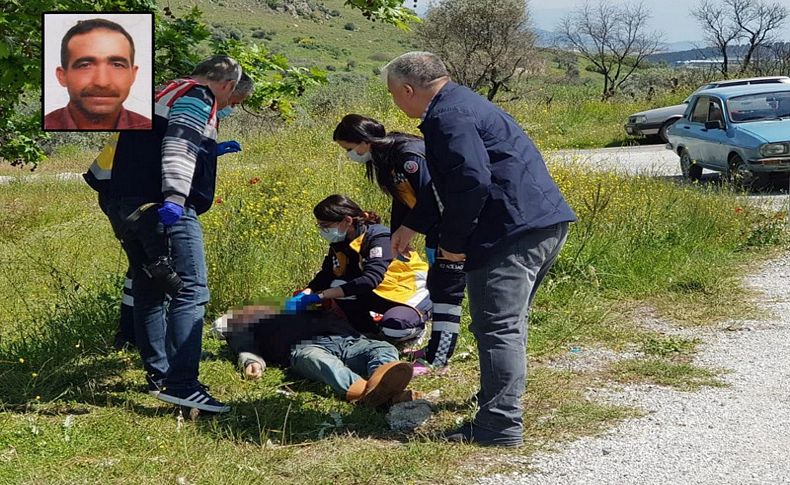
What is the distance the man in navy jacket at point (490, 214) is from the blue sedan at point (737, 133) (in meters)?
8.93

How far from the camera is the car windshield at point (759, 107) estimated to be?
14.7 meters

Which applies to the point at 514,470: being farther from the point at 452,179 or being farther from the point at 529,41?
the point at 529,41

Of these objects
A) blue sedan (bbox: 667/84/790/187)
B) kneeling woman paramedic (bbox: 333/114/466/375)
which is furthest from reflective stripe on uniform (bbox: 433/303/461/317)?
blue sedan (bbox: 667/84/790/187)

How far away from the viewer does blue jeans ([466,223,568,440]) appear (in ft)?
14.5

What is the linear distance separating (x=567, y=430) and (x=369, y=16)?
3108mm

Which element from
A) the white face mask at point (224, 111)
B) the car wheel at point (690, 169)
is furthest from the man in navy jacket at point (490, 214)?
the car wheel at point (690, 169)

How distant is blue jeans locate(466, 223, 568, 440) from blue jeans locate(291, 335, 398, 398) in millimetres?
1017

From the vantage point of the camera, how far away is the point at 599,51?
42719 millimetres

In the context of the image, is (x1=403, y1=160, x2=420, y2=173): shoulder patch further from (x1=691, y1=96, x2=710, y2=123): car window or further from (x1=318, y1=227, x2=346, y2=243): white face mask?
(x1=691, y1=96, x2=710, y2=123): car window

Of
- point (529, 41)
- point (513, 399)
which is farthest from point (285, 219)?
point (529, 41)

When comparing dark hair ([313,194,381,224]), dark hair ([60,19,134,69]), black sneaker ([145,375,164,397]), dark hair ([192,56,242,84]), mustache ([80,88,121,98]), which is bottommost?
black sneaker ([145,375,164,397])

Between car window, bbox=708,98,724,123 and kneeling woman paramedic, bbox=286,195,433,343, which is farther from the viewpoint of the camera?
car window, bbox=708,98,724,123

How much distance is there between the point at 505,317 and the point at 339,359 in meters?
1.53

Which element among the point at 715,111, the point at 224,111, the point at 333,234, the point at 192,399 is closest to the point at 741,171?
the point at 715,111
